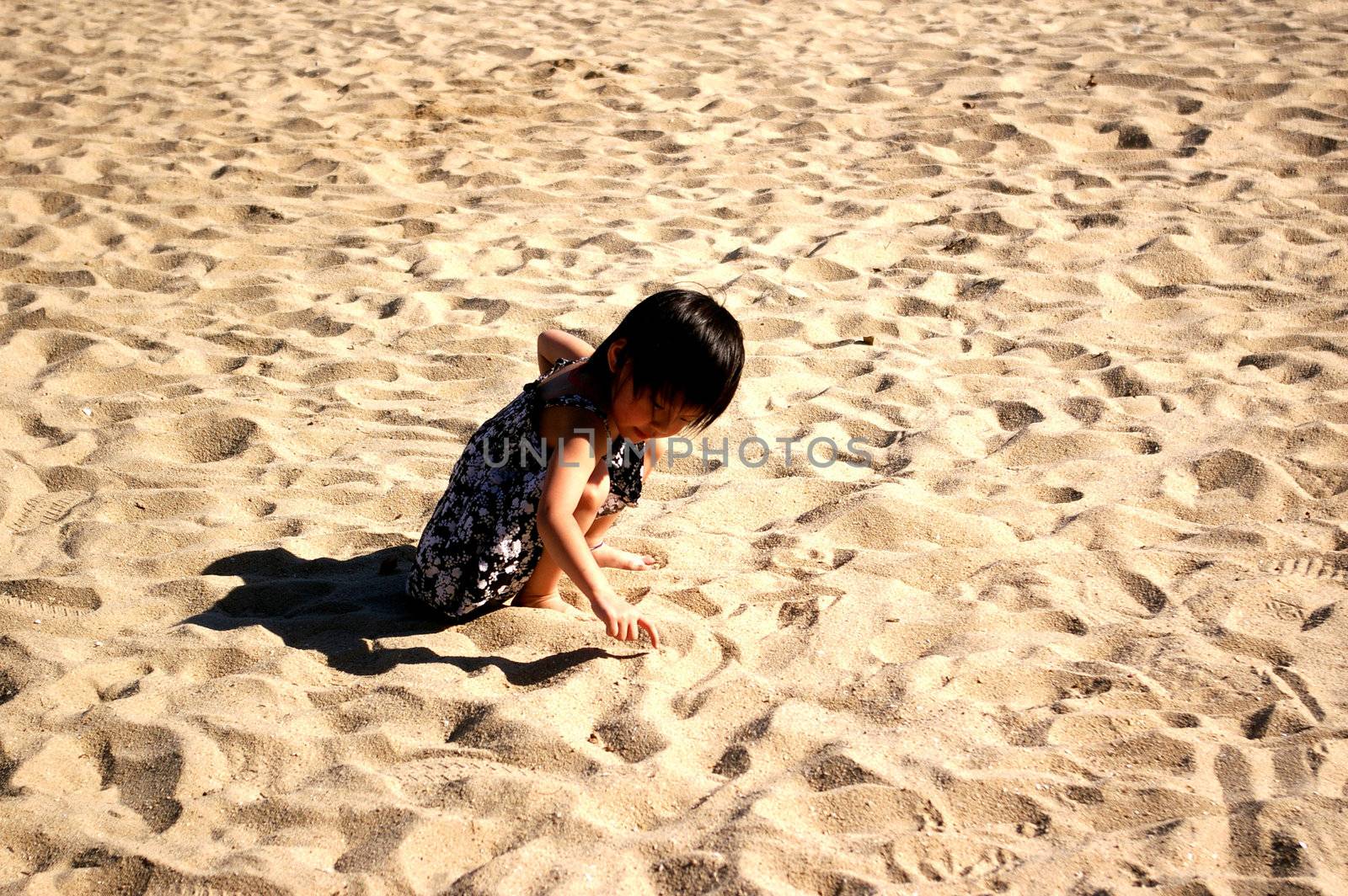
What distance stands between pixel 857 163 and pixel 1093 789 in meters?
4.24

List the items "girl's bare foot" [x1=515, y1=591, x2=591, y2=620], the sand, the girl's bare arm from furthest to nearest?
the girl's bare arm
"girl's bare foot" [x1=515, y1=591, x2=591, y2=620]
the sand

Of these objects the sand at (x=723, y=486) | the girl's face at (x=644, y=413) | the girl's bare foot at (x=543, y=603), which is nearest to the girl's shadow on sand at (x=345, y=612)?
the sand at (x=723, y=486)

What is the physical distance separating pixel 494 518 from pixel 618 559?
16.5 inches

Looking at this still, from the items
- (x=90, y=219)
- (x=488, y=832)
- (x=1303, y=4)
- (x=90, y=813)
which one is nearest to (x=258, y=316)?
(x=90, y=219)

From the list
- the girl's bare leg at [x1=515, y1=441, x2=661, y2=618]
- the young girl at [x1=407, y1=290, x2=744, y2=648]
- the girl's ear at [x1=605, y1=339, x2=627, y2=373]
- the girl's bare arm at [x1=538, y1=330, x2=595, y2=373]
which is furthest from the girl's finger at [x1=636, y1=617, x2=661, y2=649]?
the girl's bare arm at [x1=538, y1=330, x2=595, y2=373]

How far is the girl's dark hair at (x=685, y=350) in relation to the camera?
2236 mm

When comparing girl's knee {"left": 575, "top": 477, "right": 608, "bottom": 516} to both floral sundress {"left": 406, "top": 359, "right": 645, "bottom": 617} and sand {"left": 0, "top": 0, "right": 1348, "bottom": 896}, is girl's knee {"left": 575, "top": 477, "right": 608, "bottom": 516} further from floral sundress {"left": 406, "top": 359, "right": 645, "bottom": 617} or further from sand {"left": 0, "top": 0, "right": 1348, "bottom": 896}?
sand {"left": 0, "top": 0, "right": 1348, "bottom": 896}

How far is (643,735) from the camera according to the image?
2.20 metres

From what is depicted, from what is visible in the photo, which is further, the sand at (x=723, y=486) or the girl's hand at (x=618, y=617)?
the girl's hand at (x=618, y=617)

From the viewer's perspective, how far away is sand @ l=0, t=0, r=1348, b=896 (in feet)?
6.53

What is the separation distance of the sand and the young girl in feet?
0.48

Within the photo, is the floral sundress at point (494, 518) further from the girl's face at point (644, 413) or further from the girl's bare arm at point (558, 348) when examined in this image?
the girl's bare arm at point (558, 348)

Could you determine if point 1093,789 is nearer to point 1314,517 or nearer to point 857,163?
point 1314,517

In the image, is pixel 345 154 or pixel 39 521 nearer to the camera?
pixel 39 521
